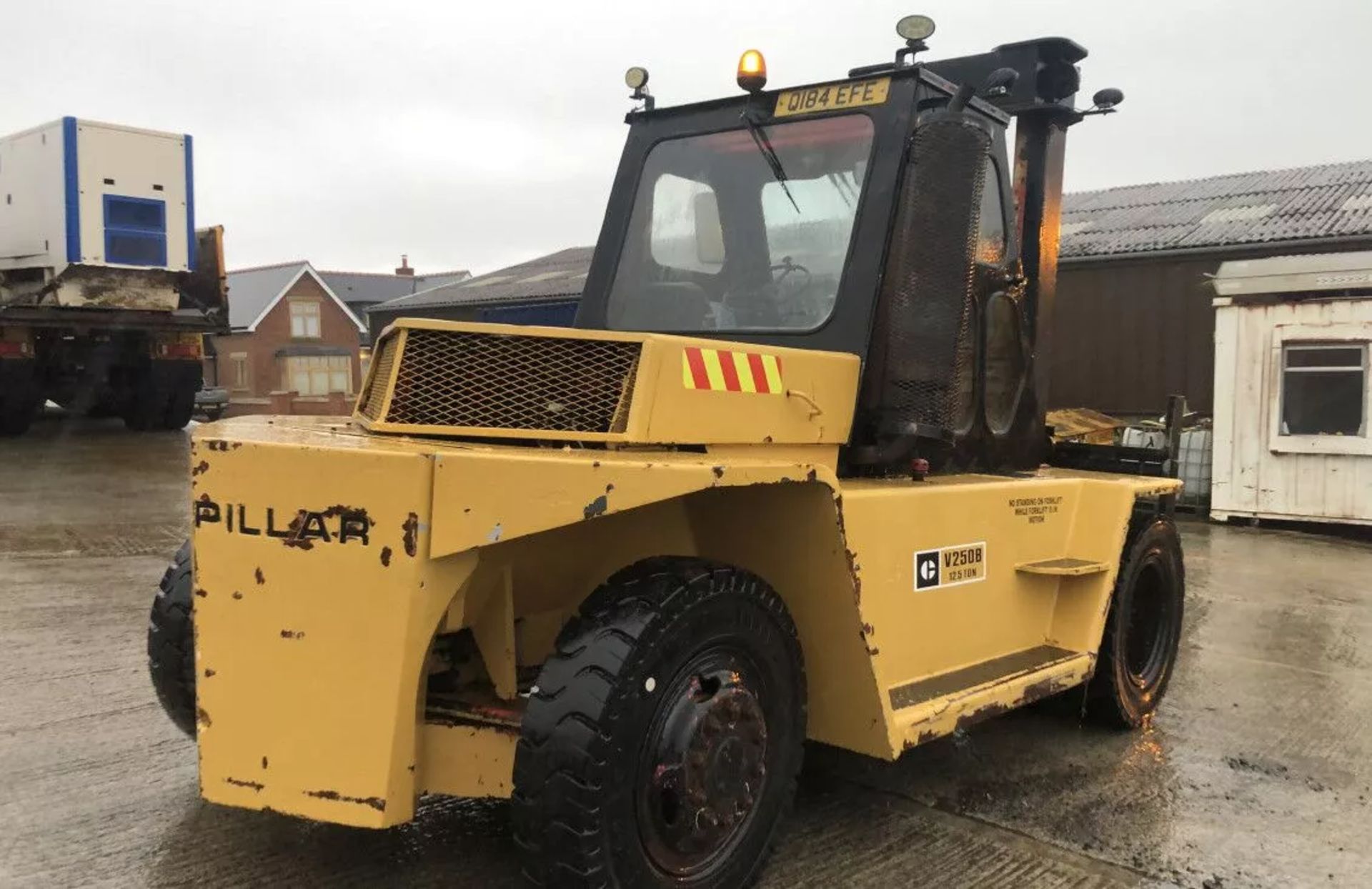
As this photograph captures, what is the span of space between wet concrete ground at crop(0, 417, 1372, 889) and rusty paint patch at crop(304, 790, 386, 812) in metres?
0.54

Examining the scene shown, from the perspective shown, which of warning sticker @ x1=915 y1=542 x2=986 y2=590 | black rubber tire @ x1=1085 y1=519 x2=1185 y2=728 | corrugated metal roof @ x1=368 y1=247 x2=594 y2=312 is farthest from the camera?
corrugated metal roof @ x1=368 y1=247 x2=594 y2=312

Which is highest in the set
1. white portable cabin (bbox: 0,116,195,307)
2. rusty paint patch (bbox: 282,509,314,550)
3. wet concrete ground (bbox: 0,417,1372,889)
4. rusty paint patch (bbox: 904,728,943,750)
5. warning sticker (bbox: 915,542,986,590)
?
white portable cabin (bbox: 0,116,195,307)

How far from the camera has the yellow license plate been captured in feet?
12.2

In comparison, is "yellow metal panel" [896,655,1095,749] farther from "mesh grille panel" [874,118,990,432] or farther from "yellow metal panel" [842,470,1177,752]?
"mesh grille panel" [874,118,990,432]

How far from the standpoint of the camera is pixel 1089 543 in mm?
4352

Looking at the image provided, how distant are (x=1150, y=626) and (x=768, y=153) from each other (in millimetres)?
2677

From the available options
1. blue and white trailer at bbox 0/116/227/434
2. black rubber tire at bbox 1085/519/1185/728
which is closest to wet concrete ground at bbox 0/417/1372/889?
black rubber tire at bbox 1085/519/1185/728

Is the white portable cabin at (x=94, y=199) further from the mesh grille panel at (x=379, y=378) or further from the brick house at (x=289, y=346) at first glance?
the brick house at (x=289, y=346)

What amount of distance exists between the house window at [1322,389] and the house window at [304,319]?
37.8m

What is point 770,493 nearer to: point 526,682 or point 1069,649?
point 526,682

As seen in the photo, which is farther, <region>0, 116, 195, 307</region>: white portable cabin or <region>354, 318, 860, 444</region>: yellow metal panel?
<region>0, 116, 195, 307</region>: white portable cabin

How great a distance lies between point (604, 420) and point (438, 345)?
1.62ft

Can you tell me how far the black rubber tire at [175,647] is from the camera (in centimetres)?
334

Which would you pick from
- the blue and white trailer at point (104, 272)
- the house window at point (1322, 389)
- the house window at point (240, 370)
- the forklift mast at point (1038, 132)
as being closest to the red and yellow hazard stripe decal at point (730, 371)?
the forklift mast at point (1038, 132)
